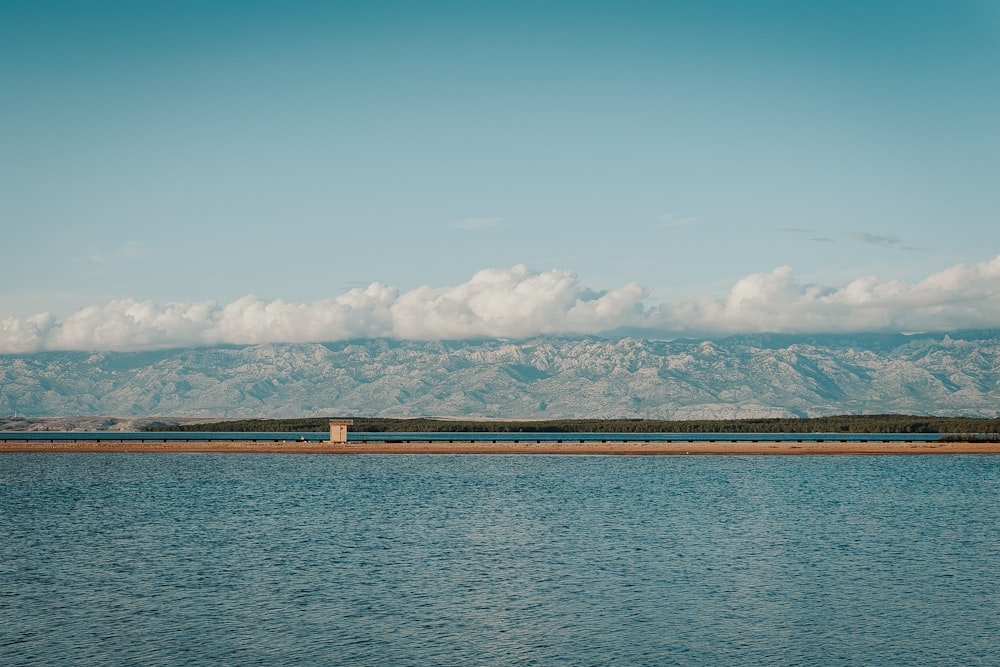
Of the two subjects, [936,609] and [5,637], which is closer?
[5,637]

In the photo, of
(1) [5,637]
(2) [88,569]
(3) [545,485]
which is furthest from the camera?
(3) [545,485]

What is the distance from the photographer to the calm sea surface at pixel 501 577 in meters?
37.2

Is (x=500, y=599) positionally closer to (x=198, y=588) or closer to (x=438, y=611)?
(x=438, y=611)

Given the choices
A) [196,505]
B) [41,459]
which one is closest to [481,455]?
[41,459]

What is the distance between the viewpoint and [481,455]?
19175cm

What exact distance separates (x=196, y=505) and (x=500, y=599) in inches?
2000

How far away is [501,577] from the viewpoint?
1999 inches

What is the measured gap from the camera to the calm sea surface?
37.2 meters

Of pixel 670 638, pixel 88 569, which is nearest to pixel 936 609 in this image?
pixel 670 638

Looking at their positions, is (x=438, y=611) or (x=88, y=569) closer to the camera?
(x=438, y=611)

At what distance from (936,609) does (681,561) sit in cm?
1502

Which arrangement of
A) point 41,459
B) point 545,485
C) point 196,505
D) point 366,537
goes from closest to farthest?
point 366,537, point 196,505, point 545,485, point 41,459

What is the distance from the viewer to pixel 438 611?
43.1m

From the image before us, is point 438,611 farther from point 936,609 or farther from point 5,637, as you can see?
point 936,609
